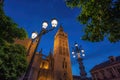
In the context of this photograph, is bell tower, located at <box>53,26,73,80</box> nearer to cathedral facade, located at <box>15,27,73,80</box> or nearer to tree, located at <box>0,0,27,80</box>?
cathedral facade, located at <box>15,27,73,80</box>

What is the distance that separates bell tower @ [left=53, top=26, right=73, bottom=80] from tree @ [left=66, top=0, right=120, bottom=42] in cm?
3347

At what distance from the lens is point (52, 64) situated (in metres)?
43.2

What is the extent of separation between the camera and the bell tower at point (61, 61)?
1590 inches

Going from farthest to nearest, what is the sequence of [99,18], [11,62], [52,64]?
[52,64] < [11,62] < [99,18]

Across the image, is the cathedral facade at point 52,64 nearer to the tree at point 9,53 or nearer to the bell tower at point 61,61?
the bell tower at point 61,61

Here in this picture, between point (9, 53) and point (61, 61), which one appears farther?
point (61, 61)

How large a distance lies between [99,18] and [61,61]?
37.6m

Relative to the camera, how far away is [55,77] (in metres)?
38.8

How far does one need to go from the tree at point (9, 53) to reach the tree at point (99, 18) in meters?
6.22

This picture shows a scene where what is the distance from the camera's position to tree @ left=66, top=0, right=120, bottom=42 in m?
7.14

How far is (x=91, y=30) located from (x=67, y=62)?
38090 millimetres

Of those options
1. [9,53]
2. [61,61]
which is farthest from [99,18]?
[61,61]

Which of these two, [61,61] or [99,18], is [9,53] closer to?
[99,18]

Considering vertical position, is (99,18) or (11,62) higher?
(99,18)
